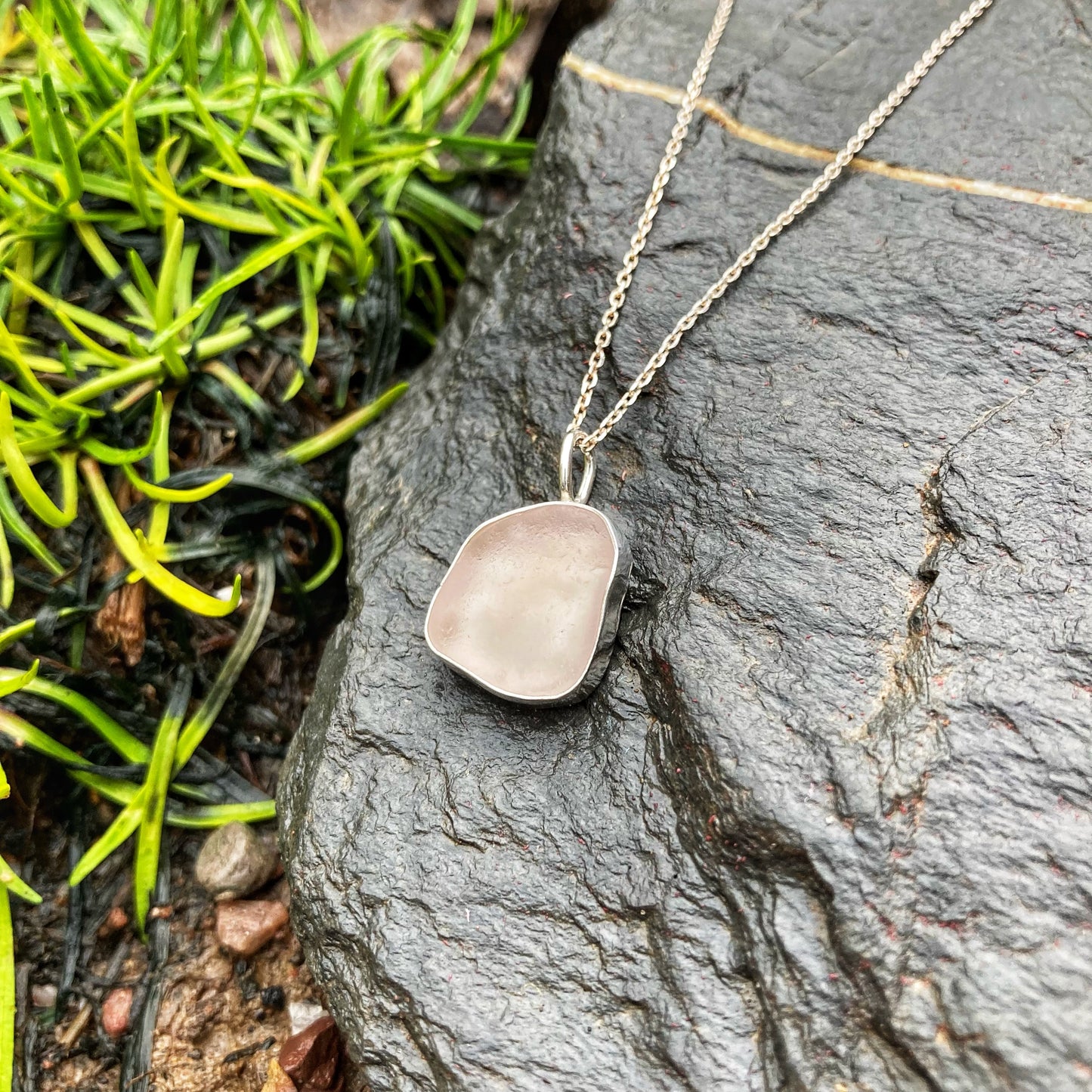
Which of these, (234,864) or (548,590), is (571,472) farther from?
(234,864)

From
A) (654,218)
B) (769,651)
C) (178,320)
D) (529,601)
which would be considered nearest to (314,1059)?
(529,601)

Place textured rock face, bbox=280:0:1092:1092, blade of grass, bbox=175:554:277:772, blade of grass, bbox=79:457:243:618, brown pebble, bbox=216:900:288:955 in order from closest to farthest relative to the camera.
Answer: textured rock face, bbox=280:0:1092:1092
blade of grass, bbox=79:457:243:618
brown pebble, bbox=216:900:288:955
blade of grass, bbox=175:554:277:772

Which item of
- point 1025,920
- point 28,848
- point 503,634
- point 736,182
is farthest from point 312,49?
point 1025,920

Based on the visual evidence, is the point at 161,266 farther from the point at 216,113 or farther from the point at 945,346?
the point at 945,346

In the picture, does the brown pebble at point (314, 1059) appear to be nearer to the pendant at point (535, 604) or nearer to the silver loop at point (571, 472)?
the pendant at point (535, 604)

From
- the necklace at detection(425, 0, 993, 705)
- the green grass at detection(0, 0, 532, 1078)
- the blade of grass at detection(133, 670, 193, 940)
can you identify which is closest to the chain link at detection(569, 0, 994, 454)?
the necklace at detection(425, 0, 993, 705)

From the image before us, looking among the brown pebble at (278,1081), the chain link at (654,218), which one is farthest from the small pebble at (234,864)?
the chain link at (654,218)

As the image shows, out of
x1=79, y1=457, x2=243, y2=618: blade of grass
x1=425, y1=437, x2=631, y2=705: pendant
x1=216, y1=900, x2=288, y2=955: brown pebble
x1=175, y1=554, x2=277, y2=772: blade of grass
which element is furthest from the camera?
x1=175, y1=554, x2=277, y2=772: blade of grass

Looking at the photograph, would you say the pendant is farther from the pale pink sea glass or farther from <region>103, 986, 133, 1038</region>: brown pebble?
<region>103, 986, 133, 1038</region>: brown pebble
